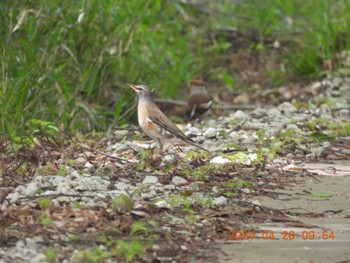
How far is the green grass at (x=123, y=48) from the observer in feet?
30.6

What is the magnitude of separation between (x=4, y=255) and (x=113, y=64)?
6211mm

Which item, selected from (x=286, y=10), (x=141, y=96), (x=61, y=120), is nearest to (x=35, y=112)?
(x=61, y=120)

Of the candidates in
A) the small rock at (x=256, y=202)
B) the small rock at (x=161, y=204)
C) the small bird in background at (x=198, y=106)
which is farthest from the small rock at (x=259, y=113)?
the small rock at (x=161, y=204)

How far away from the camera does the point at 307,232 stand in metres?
5.66

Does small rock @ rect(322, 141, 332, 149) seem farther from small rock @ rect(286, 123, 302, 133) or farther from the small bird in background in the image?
the small bird in background

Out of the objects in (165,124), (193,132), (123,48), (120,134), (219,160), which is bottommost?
(120,134)

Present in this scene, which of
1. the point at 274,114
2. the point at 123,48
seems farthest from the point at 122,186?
the point at 123,48

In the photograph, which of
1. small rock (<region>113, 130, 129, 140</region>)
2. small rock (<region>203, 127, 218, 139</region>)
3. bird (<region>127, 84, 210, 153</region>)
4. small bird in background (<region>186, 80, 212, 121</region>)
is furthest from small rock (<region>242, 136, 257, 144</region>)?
small bird in background (<region>186, 80, 212, 121</region>)

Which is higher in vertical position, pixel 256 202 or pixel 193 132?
pixel 256 202

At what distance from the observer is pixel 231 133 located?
30.3 feet

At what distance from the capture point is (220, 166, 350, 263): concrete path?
5117 millimetres

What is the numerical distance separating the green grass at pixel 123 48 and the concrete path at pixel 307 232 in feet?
8.42

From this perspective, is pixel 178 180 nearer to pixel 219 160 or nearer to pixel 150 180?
pixel 150 180
